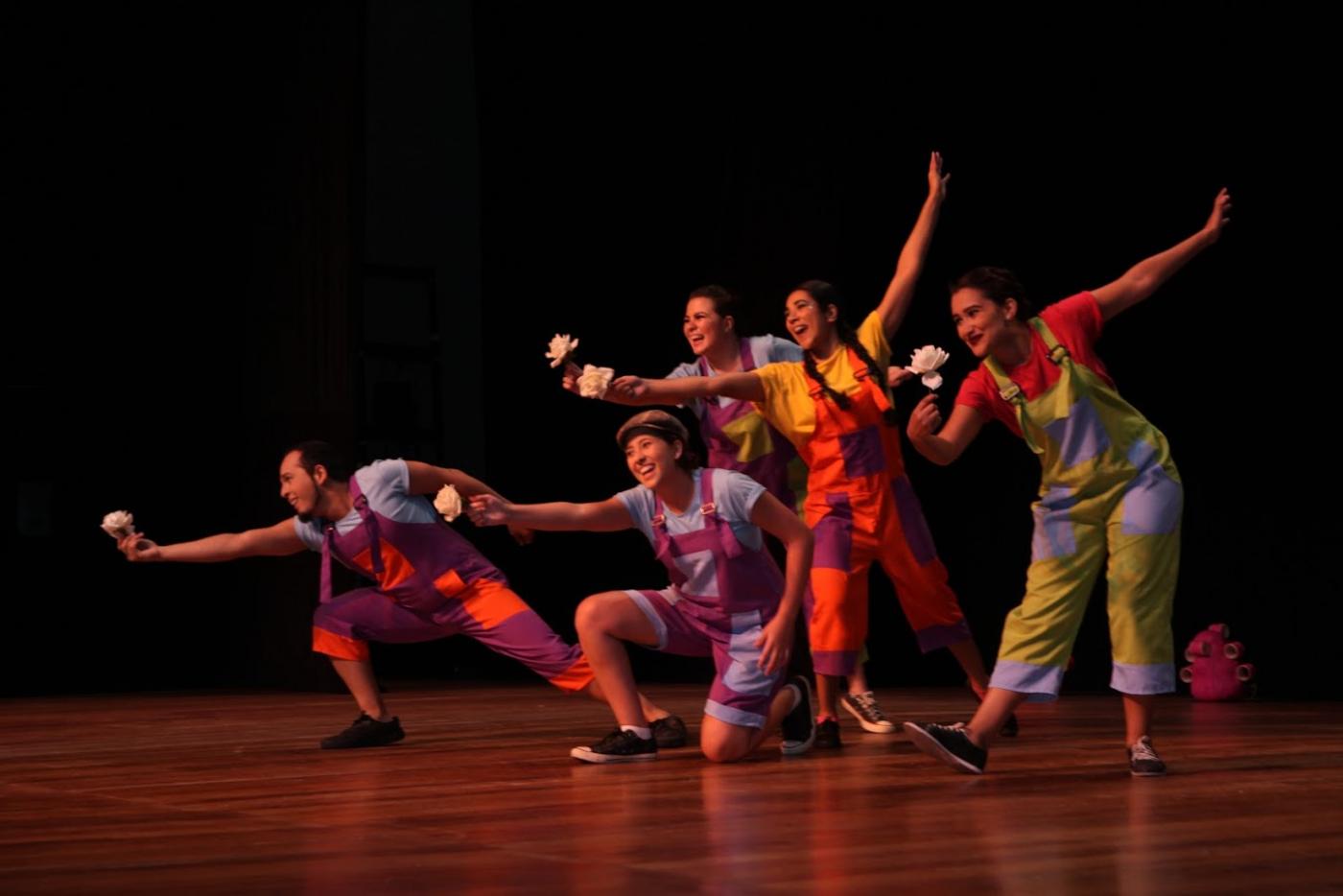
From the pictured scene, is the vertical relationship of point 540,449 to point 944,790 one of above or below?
Answer: above

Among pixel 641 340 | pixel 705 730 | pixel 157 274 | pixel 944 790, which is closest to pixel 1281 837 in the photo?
pixel 944 790

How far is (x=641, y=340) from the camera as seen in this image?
6941 mm

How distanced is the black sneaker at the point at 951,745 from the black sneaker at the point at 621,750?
0.70 meters

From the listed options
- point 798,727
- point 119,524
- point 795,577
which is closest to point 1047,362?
point 795,577

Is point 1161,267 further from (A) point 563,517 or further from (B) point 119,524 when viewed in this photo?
(B) point 119,524

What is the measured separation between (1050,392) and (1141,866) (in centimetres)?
125

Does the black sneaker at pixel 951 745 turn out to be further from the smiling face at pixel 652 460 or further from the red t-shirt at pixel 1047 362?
the smiling face at pixel 652 460

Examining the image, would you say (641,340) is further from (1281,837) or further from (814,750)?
(1281,837)

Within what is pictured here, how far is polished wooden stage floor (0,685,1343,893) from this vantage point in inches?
92.3

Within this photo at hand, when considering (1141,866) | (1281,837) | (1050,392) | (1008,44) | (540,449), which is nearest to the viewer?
(1141,866)

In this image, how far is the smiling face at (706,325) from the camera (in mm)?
4531

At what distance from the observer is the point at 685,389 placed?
3898 mm

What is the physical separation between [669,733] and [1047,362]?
127cm

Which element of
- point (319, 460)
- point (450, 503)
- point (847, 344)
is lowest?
point (450, 503)
